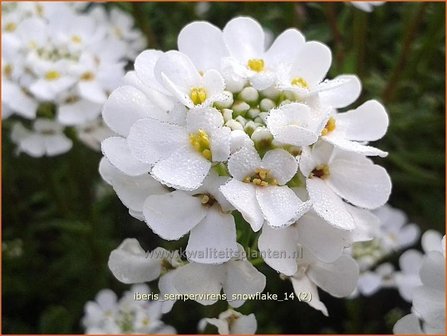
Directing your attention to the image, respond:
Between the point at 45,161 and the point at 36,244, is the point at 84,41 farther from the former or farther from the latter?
the point at 36,244

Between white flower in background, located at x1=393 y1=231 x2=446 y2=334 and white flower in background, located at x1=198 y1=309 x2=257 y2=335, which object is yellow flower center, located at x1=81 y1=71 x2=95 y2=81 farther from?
white flower in background, located at x1=393 y1=231 x2=446 y2=334

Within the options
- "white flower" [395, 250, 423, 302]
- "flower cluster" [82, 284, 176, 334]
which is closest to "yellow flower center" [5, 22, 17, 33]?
"flower cluster" [82, 284, 176, 334]

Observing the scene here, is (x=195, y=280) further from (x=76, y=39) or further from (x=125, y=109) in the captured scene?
(x=76, y=39)

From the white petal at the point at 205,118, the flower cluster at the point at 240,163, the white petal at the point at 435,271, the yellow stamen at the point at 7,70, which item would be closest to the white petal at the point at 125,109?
the flower cluster at the point at 240,163

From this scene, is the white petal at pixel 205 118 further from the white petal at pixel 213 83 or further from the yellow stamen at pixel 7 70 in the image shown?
the yellow stamen at pixel 7 70

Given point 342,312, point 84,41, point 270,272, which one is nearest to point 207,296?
point 270,272
